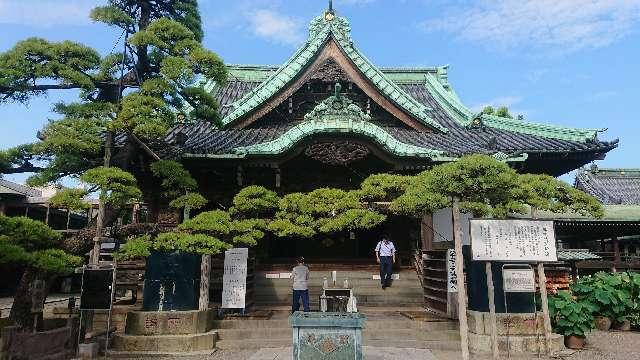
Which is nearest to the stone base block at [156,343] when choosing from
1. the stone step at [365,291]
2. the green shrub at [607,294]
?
the stone step at [365,291]

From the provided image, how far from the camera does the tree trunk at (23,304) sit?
27.4 feet

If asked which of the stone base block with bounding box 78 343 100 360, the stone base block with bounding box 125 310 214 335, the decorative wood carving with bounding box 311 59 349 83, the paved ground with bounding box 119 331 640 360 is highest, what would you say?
the decorative wood carving with bounding box 311 59 349 83

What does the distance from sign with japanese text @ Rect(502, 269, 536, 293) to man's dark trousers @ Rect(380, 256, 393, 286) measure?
4.56 meters

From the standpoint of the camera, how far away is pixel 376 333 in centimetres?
1052

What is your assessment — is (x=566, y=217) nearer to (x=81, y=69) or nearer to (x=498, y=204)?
(x=498, y=204)

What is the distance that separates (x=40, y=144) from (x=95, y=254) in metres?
2.52

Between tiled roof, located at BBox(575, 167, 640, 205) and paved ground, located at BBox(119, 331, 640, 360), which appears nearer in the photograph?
paved ground, located at BBox(119, 331, 640, 360)

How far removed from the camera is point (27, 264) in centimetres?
782

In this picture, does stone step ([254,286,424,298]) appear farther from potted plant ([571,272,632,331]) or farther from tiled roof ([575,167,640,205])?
tiled roof ([575,167,640,205])

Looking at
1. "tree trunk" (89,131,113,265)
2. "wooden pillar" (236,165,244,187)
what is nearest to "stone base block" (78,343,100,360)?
"tree trunk" (89,131,113,265)

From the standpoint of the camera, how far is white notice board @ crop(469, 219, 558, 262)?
8.48 meters

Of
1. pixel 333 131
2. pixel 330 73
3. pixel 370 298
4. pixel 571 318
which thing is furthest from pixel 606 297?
pixel 330 73

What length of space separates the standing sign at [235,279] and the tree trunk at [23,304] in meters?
4.42

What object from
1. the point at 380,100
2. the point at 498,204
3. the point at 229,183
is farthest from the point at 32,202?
the point at 498,204
